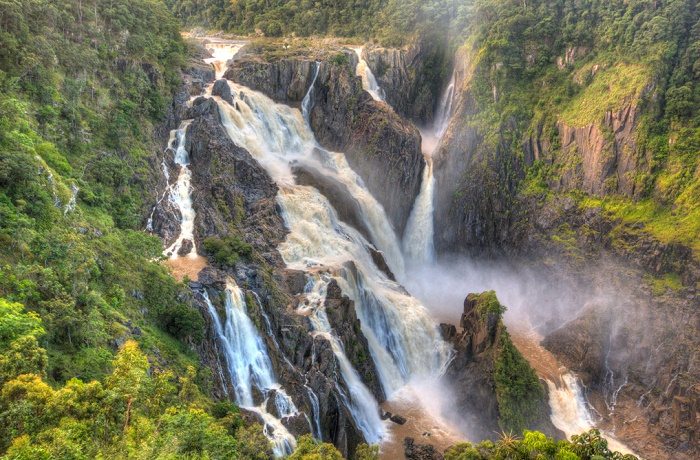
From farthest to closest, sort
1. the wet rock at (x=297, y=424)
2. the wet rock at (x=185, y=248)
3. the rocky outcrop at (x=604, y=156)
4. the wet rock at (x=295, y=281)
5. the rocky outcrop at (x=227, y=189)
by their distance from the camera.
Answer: the rocky outcrop at (x=604, y=156), the rocky outcrop at (x=227, y=189), the wet rock at (x=295, y=281), the wet rock at (x=185, y=248), the wet rock at (x=297, y=424)

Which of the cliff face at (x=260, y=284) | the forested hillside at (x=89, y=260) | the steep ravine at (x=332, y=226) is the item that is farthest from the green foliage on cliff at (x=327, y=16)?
the cliff face at (x=260, y=284)

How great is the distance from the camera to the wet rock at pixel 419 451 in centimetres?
2884

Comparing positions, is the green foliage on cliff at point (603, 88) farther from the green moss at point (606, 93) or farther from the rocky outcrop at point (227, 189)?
the rocky outcrop at point (227, 189)

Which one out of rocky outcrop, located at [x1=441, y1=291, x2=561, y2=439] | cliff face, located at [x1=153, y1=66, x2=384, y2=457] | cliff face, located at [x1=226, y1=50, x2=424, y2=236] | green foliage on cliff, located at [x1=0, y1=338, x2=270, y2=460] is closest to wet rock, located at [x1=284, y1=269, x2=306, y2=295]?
cliff face, located at [x1=153, y1=66, x2=384, y2=457]

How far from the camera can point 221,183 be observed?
37.6 m

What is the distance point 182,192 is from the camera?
118 feet

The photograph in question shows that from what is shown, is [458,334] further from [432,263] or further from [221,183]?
[221,183]

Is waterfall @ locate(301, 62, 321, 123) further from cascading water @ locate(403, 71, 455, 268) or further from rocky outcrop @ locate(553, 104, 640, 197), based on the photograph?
rocky outcrop @ locate(553, 104, 640, 197)

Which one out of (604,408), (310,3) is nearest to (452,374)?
(604,408)

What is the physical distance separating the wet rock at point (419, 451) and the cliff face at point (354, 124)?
24226 millimetres

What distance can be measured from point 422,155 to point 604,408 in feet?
96.1

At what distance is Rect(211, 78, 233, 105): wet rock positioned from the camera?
149ft

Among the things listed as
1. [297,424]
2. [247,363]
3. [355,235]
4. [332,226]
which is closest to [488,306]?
[355,235]

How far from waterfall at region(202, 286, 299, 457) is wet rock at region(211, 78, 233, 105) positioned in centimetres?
2169
